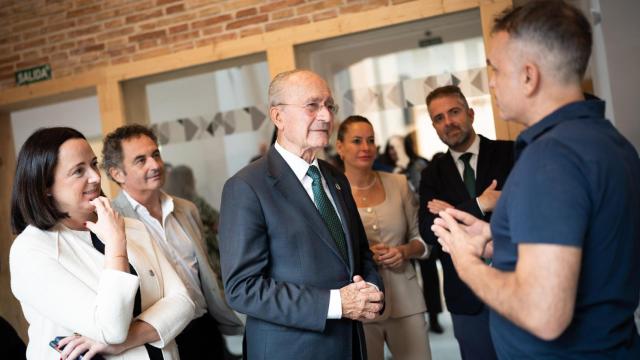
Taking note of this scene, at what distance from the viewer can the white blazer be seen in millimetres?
2061

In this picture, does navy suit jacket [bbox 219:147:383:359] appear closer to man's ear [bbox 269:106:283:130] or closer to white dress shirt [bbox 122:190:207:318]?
man's ear [bbox 269:106:283:130]

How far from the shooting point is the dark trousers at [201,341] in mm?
2979

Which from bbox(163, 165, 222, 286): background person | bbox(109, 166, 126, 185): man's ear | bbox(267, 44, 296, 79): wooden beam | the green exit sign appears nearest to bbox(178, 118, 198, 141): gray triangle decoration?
bbox(163, 165, 222, 286): background person

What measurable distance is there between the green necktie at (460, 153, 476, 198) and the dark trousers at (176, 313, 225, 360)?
5.34 ft

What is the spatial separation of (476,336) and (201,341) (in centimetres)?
148

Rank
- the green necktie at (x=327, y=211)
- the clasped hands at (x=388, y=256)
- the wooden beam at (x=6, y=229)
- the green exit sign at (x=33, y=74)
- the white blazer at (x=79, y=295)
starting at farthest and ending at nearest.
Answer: the wooden beam at (x=6, y=229) → the green exit sign at (x=33, y=74) → the clasped hands at (x=388, y=256) → the green necktie at (x=327, y=211) → the white blazer at (x=79, y=295)

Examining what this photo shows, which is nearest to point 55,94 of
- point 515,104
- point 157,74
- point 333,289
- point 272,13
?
point 157,74

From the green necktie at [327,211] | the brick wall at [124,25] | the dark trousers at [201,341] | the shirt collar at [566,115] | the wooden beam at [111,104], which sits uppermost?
the brick wall at [124,25]

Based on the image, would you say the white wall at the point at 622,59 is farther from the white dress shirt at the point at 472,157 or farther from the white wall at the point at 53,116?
the white wall at the point at 53,116

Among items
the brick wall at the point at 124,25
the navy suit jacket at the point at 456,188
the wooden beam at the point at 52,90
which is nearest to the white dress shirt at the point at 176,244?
the navy suit jacket at the point at 456,188

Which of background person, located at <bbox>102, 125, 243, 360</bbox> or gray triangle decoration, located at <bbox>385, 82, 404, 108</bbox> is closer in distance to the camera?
background person, located at <bbox>102, 125, 243, 360</bbox>

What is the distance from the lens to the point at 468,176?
3289mm

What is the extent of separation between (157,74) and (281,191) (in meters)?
3.21

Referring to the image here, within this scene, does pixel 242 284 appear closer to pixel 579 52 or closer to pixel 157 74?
pixel 579 52
